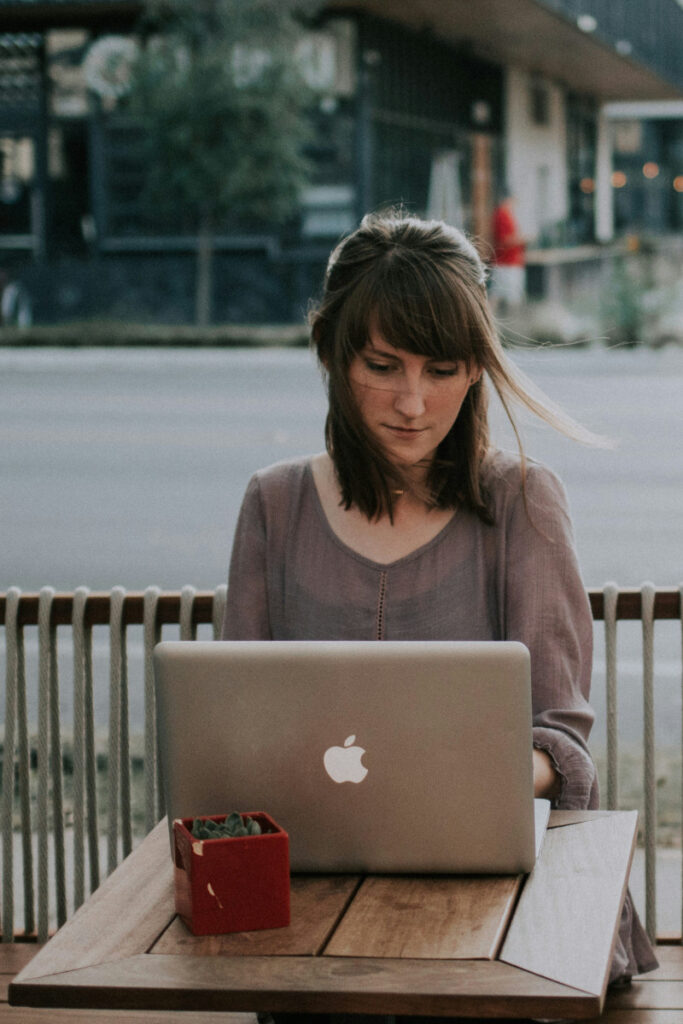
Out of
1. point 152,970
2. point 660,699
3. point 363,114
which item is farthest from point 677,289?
point 152,970

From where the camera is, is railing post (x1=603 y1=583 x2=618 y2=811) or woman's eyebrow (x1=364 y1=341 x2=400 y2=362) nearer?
woman's eyebrow (x1=364 y1=341 x2=400 y2=362)

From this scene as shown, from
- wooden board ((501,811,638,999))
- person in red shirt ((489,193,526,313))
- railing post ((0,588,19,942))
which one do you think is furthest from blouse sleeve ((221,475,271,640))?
person in red shirt ((489,193,526,313))

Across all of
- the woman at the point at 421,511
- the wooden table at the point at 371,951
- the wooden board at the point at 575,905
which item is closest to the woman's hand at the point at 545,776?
the woman at the point at 421,511

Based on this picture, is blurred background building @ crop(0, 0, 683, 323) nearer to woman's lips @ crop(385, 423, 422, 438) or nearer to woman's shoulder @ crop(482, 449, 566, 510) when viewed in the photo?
woman's shoulder @ crop(482, 449, 566, 510)

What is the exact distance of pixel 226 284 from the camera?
75.5 feet

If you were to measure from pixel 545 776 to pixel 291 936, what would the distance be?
57 centimetres

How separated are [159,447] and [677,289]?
32.5ft

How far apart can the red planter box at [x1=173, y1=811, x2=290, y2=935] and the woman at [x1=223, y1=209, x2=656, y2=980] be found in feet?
1.78

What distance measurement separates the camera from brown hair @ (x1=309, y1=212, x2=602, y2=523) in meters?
2.09

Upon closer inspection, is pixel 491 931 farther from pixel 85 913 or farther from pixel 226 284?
pixel 226 284

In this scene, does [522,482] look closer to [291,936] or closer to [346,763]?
[346,763]

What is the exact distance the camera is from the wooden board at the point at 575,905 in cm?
159

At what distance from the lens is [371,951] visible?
1.64 metres

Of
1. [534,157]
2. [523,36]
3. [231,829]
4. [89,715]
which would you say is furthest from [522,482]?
[534,157]
